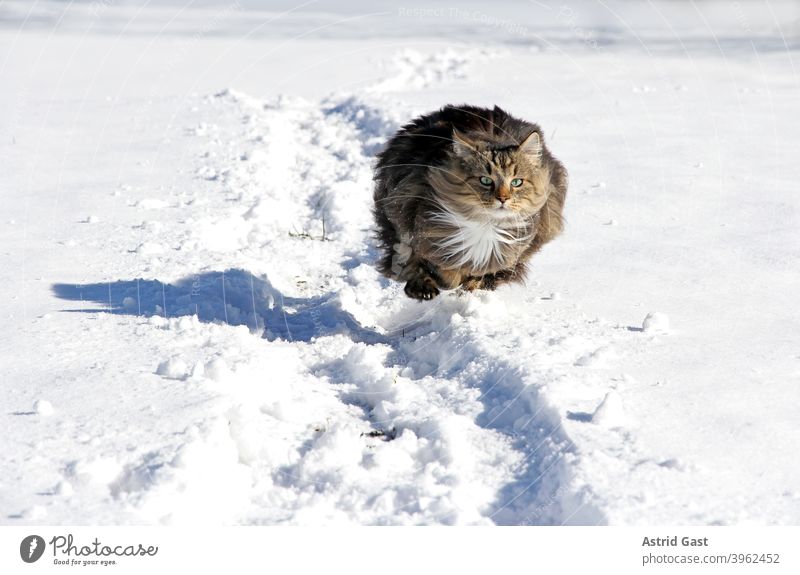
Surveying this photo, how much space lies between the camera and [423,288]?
5.56m

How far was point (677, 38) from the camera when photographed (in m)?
16.5

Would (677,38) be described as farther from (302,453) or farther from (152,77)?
(302,453)

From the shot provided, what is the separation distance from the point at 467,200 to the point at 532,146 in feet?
1.51

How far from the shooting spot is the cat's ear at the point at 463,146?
505 centimetres

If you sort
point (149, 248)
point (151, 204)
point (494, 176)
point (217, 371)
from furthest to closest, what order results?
point (151, 204) < point (149, 248) < point (494, 176) < point (217, 371)

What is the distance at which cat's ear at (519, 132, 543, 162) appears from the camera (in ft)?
16.6

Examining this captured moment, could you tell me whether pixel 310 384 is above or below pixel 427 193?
below

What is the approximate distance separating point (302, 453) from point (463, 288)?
6.98ft

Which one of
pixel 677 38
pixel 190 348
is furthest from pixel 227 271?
pixel 677 38

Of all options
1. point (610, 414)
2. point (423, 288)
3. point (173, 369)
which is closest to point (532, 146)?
point (423, 288)

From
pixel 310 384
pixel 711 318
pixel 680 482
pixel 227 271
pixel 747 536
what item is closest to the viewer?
pixel 747 536

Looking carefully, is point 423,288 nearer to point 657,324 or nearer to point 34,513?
point 657,324

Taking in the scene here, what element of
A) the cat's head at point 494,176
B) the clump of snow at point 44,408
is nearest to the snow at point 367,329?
the clump of snow at point 44,408

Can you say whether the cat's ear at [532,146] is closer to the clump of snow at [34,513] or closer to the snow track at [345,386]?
the snow track at [345,386]
